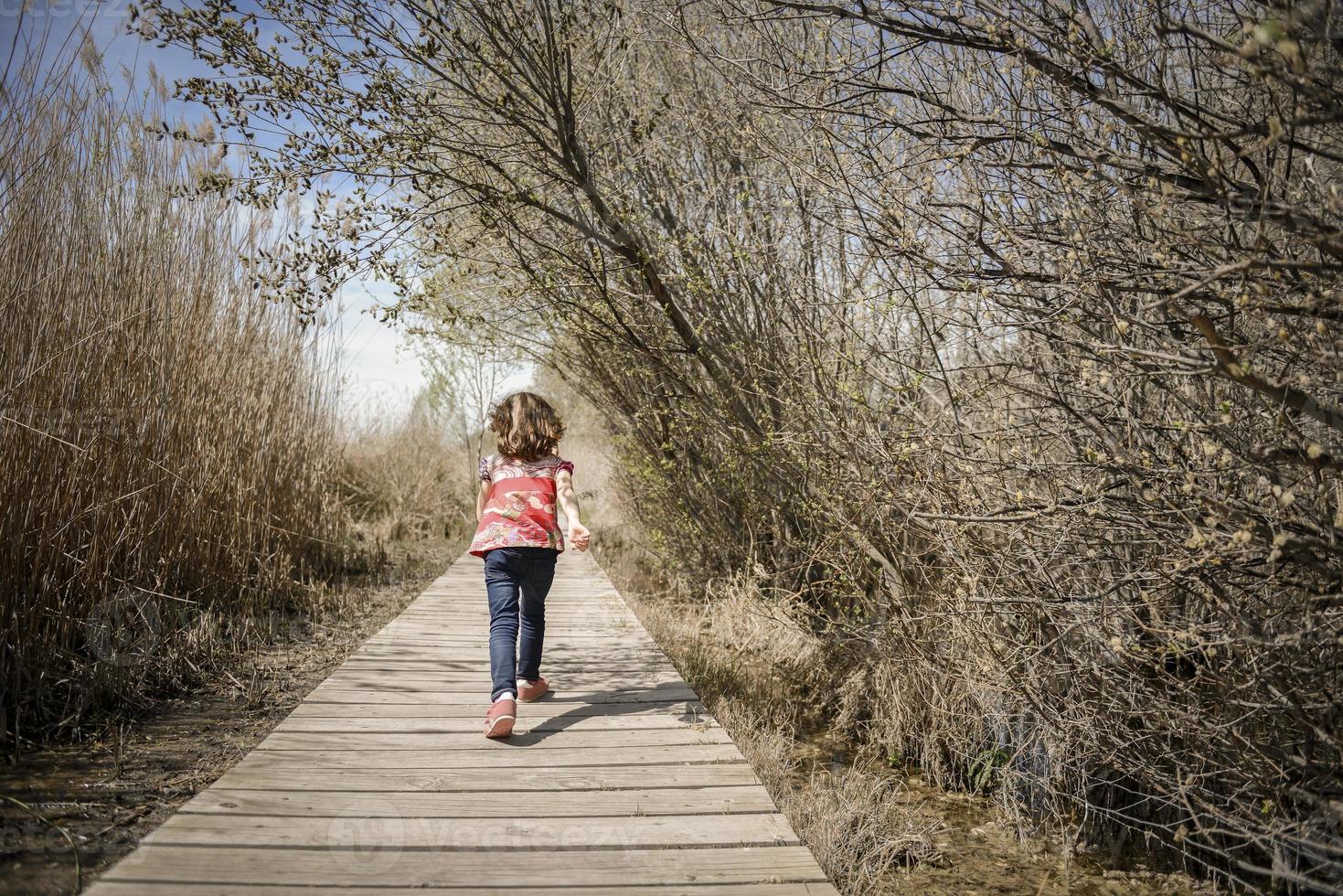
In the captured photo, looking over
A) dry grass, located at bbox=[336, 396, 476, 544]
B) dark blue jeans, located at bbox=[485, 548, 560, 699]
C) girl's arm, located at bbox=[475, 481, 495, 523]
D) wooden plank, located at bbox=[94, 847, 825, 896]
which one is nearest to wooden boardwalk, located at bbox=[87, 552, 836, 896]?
wooden plank, located at bbox=[94, 847, 825, 896]

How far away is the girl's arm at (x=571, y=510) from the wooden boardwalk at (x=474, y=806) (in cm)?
74

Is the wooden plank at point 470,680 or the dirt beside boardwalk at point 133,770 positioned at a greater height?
the wooden plank at point 470,680

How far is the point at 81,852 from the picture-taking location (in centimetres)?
217

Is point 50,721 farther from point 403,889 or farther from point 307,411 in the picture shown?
point 307,411

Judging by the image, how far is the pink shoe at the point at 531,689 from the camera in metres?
3.54

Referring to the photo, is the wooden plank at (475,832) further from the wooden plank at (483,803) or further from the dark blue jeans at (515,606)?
the dark blue jeans at (515,606)

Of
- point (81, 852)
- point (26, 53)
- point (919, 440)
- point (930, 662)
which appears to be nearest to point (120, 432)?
point (26, 53)

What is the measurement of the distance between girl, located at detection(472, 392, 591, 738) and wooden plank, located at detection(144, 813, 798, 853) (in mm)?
928

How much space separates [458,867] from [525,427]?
6.08ft

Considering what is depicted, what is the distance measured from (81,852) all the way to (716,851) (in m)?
1.68

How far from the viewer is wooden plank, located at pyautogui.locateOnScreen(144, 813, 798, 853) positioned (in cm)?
213

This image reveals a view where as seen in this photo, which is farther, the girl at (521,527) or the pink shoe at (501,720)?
the girl at (521,527)

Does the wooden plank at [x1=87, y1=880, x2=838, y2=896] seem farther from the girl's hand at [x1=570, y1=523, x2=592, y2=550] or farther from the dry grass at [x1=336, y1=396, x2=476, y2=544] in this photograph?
the dry grass at [x1=336, y1=396, x2=476, y2=544]

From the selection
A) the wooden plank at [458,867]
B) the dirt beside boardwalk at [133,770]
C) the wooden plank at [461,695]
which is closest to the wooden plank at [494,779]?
the dirt beside boardwalk at [133,770]
